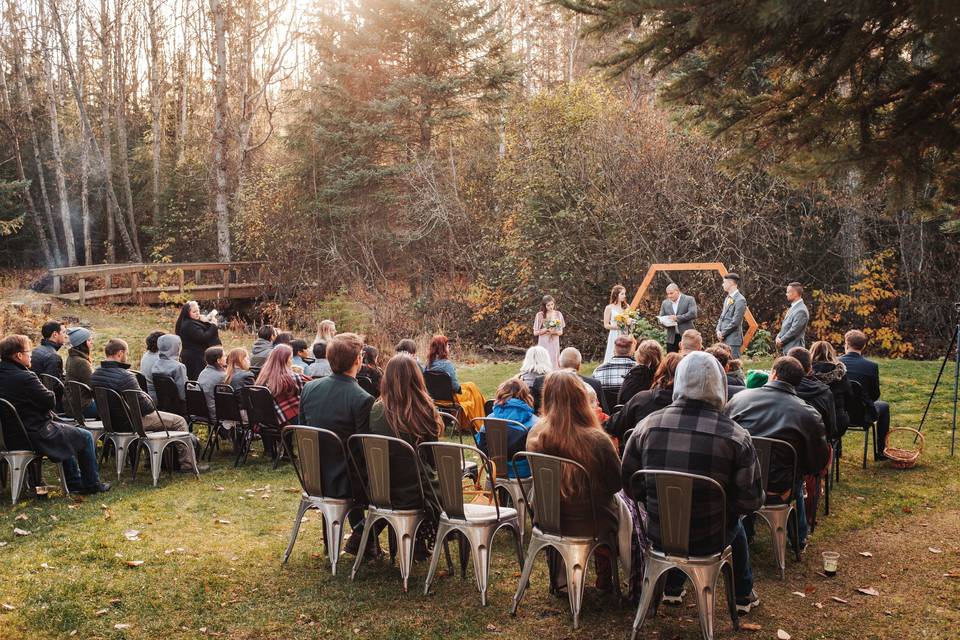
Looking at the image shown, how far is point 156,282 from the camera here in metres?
22.0

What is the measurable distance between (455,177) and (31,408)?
59.0ft

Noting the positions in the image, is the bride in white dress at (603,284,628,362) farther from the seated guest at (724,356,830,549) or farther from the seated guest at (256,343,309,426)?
the seated guest at (724,356,830,549)

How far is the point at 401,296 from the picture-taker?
22.6 metres

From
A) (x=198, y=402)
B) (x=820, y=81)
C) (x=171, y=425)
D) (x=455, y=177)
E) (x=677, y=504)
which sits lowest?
(x=171, y=425)

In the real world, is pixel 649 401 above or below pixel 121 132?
below

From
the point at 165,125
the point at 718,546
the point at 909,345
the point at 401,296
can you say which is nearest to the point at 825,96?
the point at 718,546

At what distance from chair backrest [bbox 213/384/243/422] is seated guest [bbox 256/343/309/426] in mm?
280

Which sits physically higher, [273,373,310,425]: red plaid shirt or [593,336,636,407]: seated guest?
[593,336,636,407]: seated guest

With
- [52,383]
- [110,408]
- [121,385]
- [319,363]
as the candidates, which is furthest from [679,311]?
[52,383]

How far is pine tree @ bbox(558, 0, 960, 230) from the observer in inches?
160

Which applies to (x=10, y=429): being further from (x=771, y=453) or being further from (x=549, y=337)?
(x=549, y=337)

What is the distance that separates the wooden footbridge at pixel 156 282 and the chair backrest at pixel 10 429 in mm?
14310

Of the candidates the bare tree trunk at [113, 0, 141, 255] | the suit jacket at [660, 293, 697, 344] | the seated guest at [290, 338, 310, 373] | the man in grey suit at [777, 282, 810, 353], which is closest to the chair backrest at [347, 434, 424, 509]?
the seated guest at [290, 338, 310, 373]

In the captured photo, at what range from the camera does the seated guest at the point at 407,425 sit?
15.0 feet
